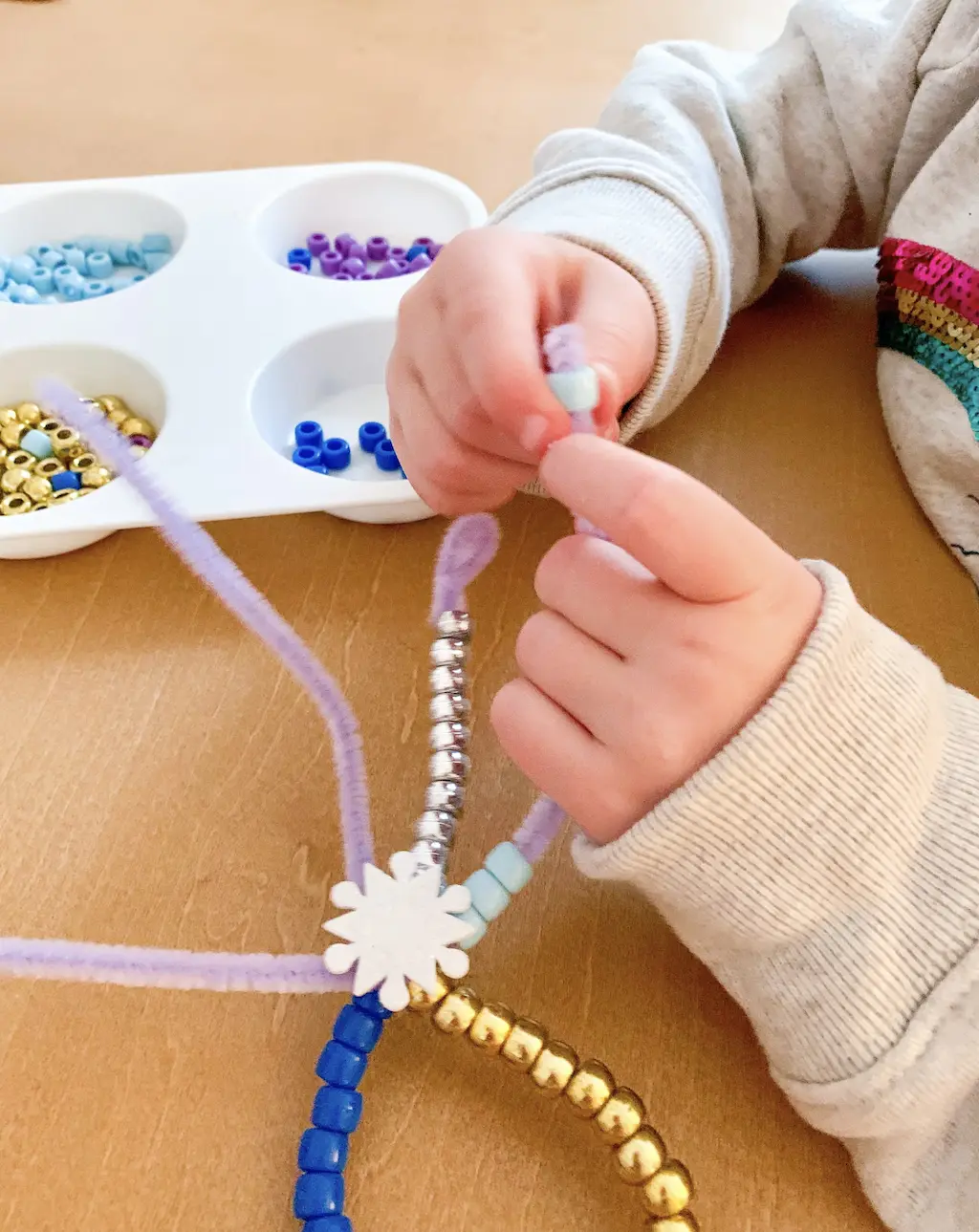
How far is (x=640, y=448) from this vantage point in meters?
0.49

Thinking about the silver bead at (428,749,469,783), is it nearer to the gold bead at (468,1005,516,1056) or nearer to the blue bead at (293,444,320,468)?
the gold bead at (468,1005,516,1056)

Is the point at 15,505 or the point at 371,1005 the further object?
Result: the point at 15,505

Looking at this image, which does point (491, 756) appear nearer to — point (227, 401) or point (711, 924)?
point (711, 924)

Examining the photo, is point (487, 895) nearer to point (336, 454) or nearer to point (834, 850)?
point (834, 850)

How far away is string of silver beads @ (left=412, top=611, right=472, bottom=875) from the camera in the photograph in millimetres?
317

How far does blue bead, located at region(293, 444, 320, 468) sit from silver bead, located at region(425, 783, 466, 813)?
246mm

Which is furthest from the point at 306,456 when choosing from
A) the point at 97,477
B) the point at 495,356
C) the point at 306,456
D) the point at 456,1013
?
the point at 456,1013

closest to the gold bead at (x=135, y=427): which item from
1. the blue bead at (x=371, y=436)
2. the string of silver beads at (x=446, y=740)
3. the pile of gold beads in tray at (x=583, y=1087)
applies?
the blue bead at (x=371, y=436)

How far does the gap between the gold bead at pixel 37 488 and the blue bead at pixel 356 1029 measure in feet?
1.12

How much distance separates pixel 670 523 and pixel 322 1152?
21 cm

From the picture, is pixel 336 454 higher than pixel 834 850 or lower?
lower

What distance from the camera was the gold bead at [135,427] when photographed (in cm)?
52

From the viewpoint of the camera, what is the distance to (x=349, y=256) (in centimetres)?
66

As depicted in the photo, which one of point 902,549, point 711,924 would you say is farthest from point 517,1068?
point 902,549
